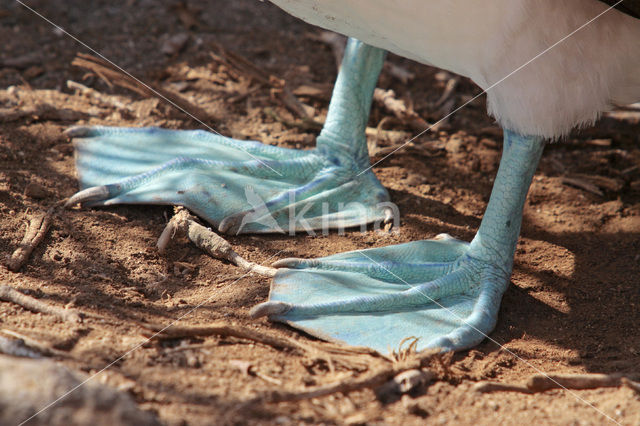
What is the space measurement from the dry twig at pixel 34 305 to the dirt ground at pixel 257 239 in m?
0.04

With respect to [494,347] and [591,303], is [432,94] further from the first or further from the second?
[494,347]

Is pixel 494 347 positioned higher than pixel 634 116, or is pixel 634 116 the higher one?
pixel 634 116

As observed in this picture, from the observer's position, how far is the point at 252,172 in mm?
3387

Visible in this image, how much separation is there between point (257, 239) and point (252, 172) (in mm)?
446

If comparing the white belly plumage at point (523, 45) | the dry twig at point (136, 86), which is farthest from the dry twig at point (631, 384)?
the dry twig at point (136, 86)

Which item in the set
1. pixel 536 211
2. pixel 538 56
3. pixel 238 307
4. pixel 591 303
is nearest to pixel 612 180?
pixel 536 211

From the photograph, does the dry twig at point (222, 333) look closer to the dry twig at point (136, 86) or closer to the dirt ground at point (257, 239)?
the dirt ground at point (257, 239)

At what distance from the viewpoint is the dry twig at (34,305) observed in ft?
7.40

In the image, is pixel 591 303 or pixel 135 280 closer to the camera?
pixel 135 280

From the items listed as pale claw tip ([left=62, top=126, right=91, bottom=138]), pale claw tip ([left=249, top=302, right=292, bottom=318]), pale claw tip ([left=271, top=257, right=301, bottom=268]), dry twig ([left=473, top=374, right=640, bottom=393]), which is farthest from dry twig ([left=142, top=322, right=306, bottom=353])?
pale claw tip ([left=62, top=126, right=91, bottom=138])

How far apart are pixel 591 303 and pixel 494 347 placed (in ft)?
1.96

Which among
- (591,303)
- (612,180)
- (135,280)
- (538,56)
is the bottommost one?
(135,280)

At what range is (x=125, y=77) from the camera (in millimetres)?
4176

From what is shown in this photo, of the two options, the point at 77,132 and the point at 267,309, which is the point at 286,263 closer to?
the point at 267,309
